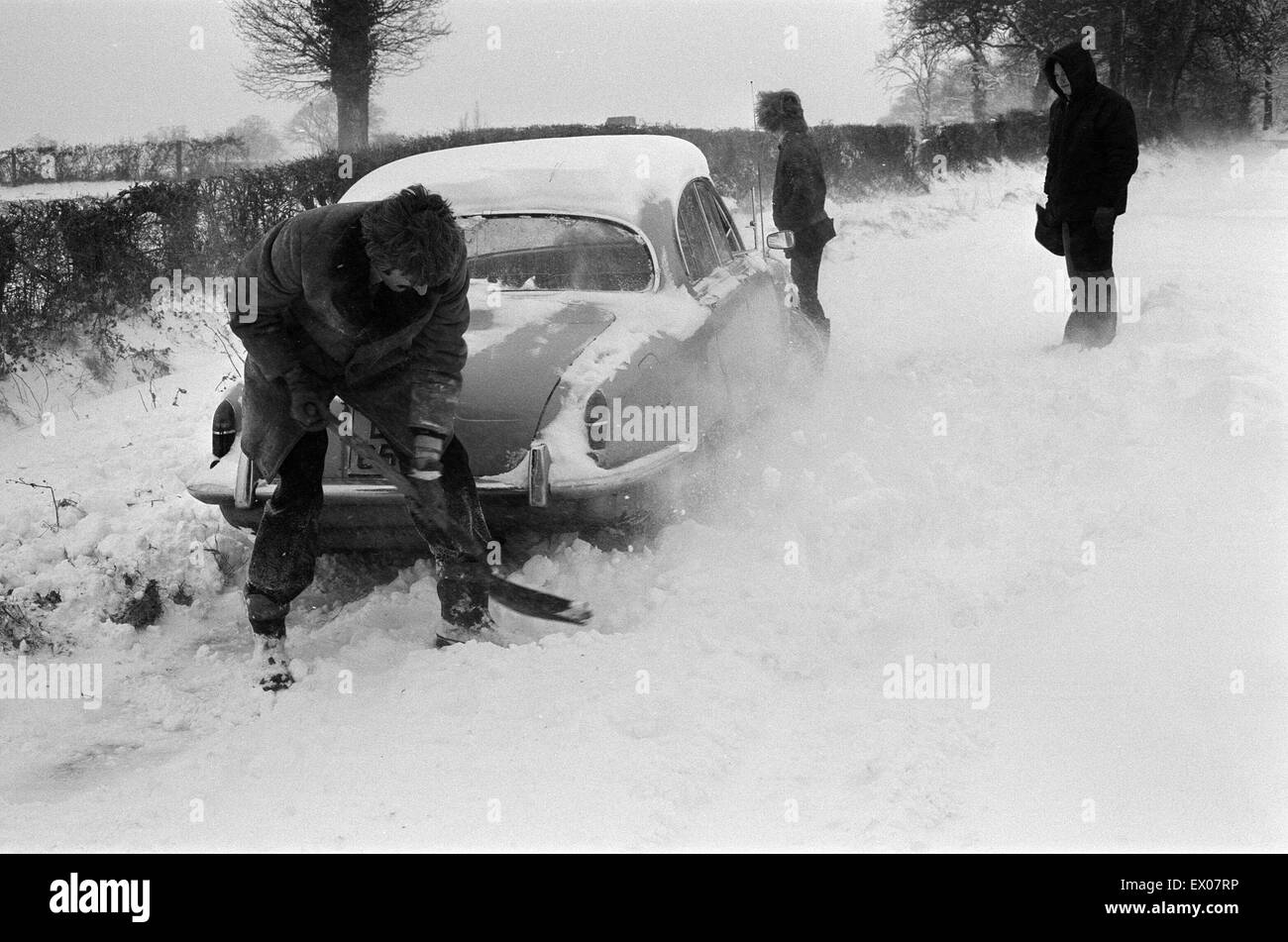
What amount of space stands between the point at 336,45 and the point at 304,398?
938 centimetres

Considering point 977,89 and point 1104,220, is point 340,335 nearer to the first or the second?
point 1104,220

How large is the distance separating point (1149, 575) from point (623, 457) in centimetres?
198

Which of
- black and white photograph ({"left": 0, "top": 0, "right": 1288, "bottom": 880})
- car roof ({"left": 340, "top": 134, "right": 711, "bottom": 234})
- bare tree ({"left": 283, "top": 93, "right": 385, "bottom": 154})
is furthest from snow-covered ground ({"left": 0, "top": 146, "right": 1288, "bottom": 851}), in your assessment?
bare tree ({"left": 283, "top": 93, "right": 385, "bottom": 154})

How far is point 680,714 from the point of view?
3459mm

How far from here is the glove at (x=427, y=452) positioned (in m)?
3.77

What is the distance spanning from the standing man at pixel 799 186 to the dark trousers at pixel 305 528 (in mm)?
4291

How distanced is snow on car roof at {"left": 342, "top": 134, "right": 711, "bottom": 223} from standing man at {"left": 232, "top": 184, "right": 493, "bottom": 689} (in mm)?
1433

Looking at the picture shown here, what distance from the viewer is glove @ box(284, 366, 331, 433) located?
3.72 meters

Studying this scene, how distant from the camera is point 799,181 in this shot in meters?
7.90

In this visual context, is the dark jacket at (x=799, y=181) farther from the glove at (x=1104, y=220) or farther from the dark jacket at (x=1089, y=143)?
the glove at (x=1104, y=220)

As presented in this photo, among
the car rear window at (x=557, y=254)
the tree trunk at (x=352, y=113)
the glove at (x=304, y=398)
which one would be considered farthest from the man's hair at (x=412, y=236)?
the tree trunk at (x=352, y=113)

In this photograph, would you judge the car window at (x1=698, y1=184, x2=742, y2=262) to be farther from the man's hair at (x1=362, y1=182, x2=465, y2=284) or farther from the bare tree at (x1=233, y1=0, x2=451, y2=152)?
the bare tree at (x1=233, y1=0, x2=451, y2=152)

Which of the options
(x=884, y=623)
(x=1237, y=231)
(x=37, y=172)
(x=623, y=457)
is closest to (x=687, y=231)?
(x=623, y=457)
